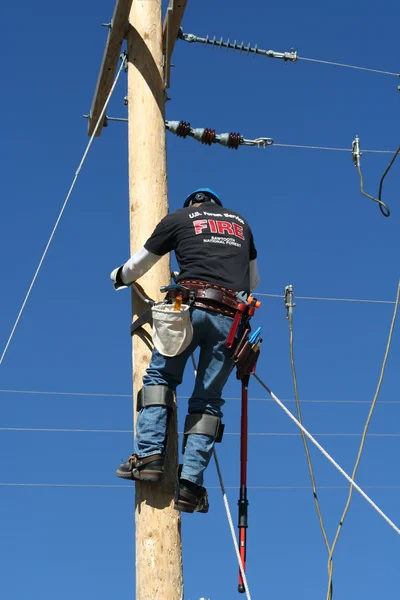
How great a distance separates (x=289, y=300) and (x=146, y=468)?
3.61 meters

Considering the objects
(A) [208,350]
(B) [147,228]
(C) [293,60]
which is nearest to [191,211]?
(B) [147,228]

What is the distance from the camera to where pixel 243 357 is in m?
4.80

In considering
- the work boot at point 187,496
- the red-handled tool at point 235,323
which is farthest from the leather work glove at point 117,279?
the work boot at point 187,496

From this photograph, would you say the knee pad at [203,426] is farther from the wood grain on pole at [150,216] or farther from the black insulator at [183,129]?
the black insulator at [183,129]

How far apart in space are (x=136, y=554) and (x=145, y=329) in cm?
104

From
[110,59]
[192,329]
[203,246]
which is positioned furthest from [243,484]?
[110,59]

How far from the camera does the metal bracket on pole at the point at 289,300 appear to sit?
7.82 meters

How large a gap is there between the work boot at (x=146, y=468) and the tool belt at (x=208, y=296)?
2.30 ft

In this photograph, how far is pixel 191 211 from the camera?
4.99m

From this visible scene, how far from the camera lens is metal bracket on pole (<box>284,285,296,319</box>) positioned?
782cm

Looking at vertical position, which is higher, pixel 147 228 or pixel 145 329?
pixel 147 228

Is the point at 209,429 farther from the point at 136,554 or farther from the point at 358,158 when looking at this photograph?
the point at 358,158

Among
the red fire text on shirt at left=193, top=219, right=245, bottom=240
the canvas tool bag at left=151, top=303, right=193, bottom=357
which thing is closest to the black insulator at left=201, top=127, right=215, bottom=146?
the red fire text on shirt at left=193, top=219, right=245, bottom=240

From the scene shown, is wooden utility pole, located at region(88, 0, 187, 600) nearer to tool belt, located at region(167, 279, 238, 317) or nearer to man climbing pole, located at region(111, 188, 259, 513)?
man climbing pole, located at region(111, 188, 259, 513)
